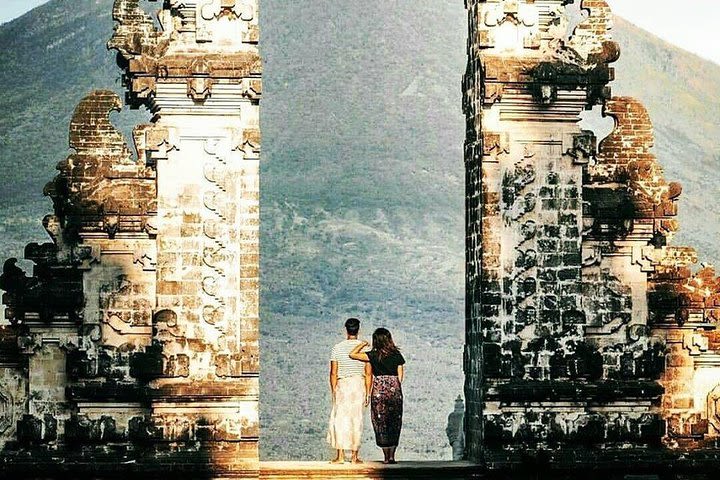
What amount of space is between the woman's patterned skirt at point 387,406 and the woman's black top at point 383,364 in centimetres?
5

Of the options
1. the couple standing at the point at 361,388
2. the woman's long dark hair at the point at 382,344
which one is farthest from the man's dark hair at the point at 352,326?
the woman's long dark hair at the point at 382,344

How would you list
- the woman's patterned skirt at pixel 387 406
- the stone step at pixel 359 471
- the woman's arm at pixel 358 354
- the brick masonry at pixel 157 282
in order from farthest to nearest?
1. the woman's patterned skirt at pixel 387 406
2. the woman's arm at pixel 358 354
3. the brick masonry at pixel 157 282
4. the stone step at pixel 359 471

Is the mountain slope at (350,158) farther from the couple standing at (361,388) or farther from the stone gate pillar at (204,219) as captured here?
the stone gate pillar at (204,219)

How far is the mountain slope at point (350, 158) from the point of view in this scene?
A: 1706 inches

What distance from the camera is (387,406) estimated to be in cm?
1875

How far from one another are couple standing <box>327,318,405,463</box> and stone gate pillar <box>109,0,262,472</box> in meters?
0.97

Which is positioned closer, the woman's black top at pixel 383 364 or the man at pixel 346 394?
the man at pixel 346 394

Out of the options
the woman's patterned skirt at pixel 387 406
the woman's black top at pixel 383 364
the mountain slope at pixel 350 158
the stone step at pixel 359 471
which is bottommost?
the stone step at pixel 359 471

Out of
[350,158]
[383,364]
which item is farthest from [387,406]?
[350,158]

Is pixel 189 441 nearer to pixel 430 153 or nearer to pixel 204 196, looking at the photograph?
pixel 204 196

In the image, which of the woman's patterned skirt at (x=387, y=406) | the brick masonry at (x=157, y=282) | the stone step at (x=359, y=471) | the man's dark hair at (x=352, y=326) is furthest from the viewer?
the woman's patterned skirt at (x=387, y=406)

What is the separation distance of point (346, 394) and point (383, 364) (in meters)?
0.51

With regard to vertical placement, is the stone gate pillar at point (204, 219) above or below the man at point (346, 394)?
above

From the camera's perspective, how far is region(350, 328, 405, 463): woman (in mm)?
18750
